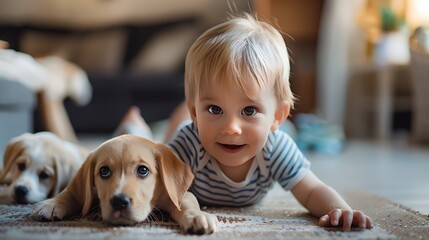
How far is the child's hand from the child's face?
8.0 inches

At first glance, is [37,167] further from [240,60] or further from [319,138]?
[319,138]

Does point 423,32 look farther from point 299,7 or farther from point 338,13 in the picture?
point 299,7

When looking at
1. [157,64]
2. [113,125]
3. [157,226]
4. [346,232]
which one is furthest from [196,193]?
[157,64]

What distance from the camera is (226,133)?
1081mm

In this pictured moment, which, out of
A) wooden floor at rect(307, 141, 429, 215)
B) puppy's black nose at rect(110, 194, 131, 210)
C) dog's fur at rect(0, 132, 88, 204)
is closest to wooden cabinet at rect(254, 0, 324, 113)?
wooden floor at rect(307, 141, 429, 215)

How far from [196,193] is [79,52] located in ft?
10.7

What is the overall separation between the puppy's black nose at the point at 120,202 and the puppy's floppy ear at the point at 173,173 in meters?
0.11

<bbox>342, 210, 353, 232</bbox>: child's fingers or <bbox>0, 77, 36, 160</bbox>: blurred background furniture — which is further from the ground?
<bbox>0, 77, 36, 160</bbox>: blurred background furniture

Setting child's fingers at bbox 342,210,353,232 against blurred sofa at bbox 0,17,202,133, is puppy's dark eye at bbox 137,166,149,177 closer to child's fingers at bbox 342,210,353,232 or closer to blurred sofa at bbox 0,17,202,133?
child's fingers at bbox 342,210,353,232

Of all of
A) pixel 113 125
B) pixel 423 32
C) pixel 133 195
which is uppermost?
pixel 423 32

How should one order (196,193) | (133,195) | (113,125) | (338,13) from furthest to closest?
1. (338,13)
2. (113,125)
3. (196,193)
4. (133,195)

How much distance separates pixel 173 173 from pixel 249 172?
21 centimetres

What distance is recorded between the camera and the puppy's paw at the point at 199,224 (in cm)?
94

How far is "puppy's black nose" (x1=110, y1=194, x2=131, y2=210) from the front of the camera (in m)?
0.94
